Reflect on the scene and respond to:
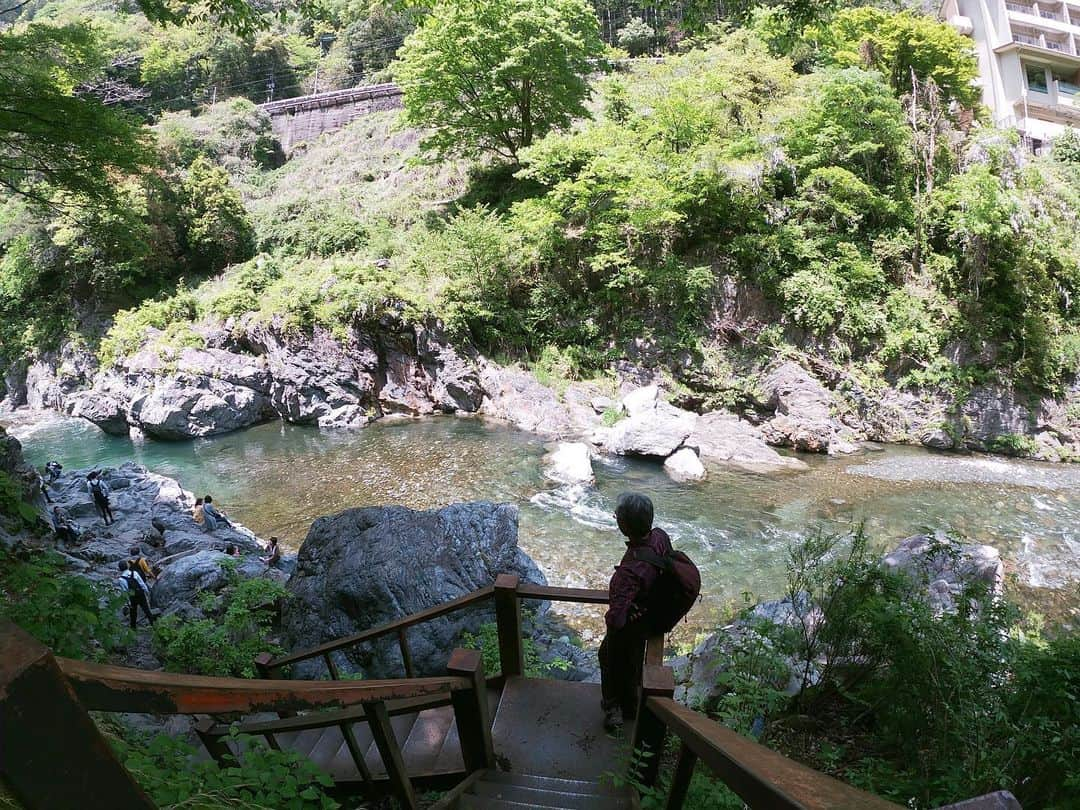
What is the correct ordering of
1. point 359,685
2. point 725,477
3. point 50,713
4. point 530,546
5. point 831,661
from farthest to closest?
point 725,477, point 530,546, point 831,661, point 359,685, point 50,713

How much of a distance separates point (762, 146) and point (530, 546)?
1298cm

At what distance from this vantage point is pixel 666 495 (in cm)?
1184

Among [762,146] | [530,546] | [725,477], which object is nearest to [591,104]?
[762,146]

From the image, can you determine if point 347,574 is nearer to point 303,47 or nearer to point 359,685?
point 359,685

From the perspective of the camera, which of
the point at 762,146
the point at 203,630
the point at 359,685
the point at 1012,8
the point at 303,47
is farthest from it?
the point at 303,47

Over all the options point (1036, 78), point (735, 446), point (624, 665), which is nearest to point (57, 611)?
point (624, 665)

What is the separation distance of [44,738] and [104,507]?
43.4ft

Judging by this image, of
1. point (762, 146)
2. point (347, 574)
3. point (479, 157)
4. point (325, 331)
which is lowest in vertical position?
point (347, 574)

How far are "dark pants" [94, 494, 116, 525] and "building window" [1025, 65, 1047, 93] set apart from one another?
37.9 meters

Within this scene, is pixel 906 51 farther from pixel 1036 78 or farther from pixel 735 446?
pixel 1036 78

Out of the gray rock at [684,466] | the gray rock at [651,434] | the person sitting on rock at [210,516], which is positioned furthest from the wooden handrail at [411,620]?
the gray rock at [651,434]

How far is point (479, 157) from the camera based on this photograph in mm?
23406

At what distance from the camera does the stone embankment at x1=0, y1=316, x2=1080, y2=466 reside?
1359 centimetres

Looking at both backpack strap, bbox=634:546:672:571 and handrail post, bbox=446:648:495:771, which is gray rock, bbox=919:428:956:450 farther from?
handrail post, bbox=446:648:495:771
